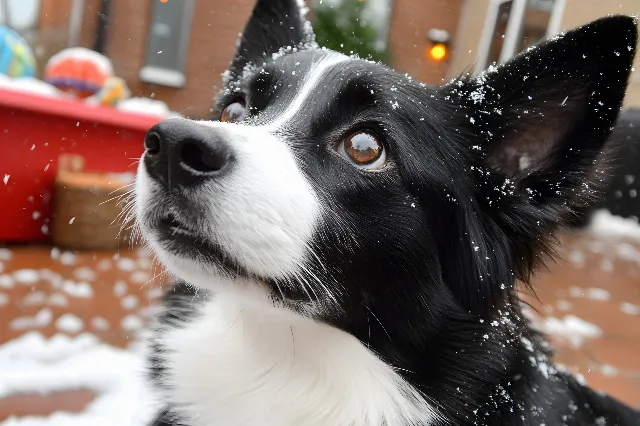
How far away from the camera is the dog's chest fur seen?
153cm

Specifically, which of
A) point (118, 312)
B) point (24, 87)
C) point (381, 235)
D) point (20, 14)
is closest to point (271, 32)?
point (381, 235)

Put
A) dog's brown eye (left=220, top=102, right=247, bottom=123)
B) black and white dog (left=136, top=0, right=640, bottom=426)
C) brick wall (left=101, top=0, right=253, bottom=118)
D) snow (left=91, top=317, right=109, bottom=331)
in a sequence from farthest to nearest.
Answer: brick wall (left=101, top=0, right=253, bottom=118) < snow (left=91, top=317, right=109, bottom=331) < dog's brown eye (left=220, top=102, right=247, bottom=123) < black and white dog (left=136, top=0, right=640, bottom=426)

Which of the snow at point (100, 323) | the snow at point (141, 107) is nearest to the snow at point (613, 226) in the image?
the snow at point (141, 107)

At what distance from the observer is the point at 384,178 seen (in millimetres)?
1486

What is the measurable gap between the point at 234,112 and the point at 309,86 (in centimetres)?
38

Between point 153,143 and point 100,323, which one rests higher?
point 153,143

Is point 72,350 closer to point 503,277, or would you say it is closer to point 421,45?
point 503,277

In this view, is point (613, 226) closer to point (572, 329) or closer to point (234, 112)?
point (572, 329)

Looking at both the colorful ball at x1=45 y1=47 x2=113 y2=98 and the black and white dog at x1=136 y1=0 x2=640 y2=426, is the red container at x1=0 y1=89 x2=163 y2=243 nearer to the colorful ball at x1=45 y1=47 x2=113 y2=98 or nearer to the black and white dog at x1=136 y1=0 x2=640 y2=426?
the colorful ball at x1=45 y1=47 x2=113 y2=98

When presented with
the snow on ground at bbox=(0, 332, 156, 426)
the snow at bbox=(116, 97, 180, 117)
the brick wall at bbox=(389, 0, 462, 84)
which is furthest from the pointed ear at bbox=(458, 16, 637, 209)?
the brick wall at bbox=(389, 0, 462, 84)

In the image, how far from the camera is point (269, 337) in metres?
1.55

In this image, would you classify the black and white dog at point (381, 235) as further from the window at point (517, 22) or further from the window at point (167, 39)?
the window at point (167, 39)

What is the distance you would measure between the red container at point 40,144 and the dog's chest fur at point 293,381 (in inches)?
98.3

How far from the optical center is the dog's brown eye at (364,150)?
1472 mm
